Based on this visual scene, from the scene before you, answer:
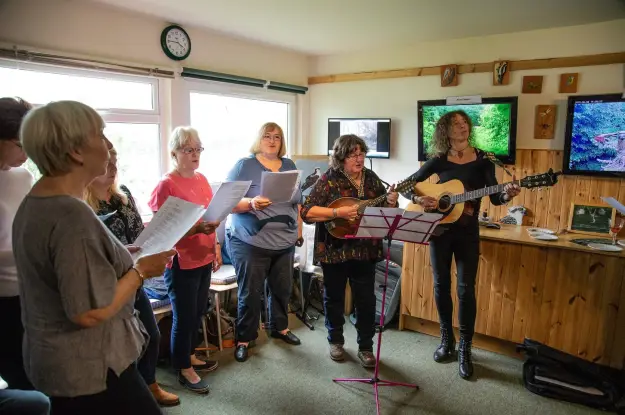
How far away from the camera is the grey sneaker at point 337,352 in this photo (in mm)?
2709

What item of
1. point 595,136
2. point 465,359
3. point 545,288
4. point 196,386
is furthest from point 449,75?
point 196,386

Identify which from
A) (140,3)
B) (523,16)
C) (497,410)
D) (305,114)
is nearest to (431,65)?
(523,16)

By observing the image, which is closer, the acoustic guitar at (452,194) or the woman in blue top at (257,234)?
the acoustic guitar at (452,194)

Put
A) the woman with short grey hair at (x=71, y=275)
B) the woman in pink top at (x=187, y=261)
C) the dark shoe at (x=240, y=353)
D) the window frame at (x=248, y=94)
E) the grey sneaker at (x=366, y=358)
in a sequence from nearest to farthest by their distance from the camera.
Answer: the woman with short grey hair at (x=71, y=275)
the woman in pink top at (x=187, y=261)
the grey sneaker at (x=366, y=358)
the dark shoe at (x=240, y=353)
the window frame at (x=248, y=94)

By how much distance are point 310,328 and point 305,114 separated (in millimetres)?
2332

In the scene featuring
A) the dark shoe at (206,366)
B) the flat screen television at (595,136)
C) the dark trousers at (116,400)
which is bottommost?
the dark shoe at (206,366)

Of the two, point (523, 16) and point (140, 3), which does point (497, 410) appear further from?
point (140, 3)

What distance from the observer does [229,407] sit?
2.24 m

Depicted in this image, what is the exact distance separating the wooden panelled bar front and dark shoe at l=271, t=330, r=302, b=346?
817 millimetres

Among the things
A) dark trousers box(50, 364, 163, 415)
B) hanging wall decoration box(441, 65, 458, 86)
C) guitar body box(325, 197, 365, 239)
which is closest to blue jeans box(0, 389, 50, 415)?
dark trousers box(50, 364, 163, 415)

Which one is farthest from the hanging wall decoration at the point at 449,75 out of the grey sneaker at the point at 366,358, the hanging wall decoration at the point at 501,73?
the grey sneaker at the point at 366,358

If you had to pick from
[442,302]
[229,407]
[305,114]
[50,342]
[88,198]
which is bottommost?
[229,407]

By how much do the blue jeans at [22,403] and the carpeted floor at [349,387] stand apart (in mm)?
888

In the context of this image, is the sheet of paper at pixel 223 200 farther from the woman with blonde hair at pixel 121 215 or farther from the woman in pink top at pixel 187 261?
the woman with blonde hair at pixel 121 215
